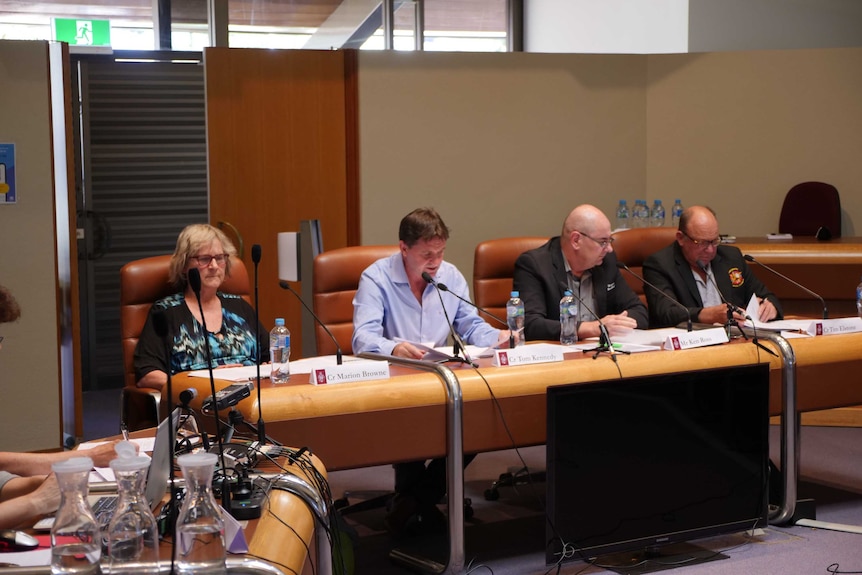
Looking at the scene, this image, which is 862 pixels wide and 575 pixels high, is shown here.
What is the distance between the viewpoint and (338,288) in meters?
3.82

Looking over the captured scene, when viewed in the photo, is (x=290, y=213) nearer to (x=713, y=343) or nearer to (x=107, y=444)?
(x=713, y=343)

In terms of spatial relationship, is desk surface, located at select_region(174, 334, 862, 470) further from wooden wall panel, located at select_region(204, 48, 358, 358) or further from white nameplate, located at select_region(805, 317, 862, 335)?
wooden wall panel, located at select_region(204, 48, 358, 358)

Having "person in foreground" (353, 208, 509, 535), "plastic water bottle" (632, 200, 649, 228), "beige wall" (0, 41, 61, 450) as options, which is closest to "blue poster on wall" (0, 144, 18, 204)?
"beige wall" (0, 41, 61, 450)

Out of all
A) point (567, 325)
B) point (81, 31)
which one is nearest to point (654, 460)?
point (567, 325)

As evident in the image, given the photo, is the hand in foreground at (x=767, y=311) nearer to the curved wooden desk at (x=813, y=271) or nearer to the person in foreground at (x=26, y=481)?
the curved wooden desk at (x=813, y=271)

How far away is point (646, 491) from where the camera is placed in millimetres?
2967

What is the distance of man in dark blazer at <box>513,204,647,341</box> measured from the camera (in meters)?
3.87

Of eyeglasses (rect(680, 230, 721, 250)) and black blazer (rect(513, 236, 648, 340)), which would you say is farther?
eyeglasses (rect(680, 230, 721, 250))

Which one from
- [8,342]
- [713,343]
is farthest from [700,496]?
[8,342]

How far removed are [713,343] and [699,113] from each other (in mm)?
3044

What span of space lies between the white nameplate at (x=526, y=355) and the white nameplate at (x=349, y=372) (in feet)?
1.20

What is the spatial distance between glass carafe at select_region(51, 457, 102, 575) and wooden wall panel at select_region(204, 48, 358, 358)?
3.90 meters

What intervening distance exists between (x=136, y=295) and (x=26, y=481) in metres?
1.68

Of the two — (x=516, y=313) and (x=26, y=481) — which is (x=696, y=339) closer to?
(x=516, y=313)
